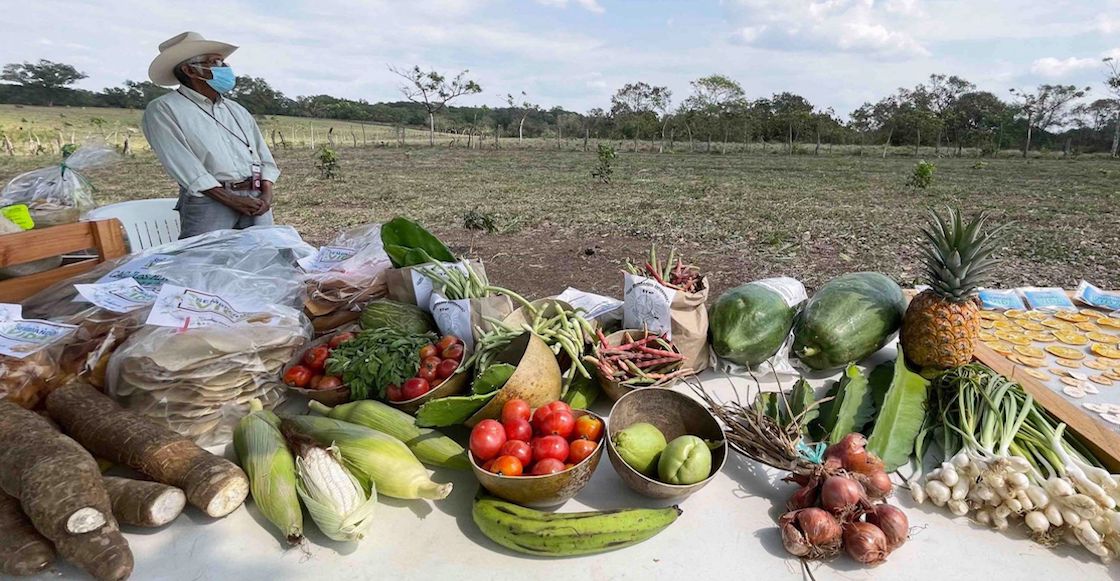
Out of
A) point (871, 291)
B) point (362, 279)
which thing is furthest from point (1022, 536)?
point (362, 279)

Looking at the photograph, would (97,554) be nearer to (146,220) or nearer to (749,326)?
(749,326)

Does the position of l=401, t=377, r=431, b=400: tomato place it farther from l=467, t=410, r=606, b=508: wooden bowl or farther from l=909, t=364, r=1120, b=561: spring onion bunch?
l=909, t=364, r=1120, b=561: spring onion bunch

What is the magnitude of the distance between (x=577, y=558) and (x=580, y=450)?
0.92ft

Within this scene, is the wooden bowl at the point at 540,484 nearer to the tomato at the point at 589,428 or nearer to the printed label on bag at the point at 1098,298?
the tomato at the point at 589,428

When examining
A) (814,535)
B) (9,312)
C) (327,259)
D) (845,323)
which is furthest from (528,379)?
(9,312)

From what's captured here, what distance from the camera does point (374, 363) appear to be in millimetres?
2117

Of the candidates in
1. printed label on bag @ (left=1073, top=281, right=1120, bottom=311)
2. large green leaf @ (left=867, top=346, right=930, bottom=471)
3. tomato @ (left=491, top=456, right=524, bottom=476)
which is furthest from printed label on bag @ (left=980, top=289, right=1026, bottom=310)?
tomato @ (left=491, top=456, right=524, bottom=476)

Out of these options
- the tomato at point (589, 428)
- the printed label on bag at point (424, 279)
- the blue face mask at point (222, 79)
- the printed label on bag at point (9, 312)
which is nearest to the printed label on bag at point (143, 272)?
the printed label on bag at point (9, 312)

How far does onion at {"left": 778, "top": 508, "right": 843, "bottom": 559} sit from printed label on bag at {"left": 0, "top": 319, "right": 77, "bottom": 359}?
98.9 inches

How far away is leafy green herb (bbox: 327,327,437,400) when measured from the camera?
2.10 metres

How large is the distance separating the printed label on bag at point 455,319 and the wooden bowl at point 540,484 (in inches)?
33.5

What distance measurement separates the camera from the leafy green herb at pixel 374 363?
2104 millimetres

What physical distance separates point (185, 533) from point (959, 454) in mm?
2278

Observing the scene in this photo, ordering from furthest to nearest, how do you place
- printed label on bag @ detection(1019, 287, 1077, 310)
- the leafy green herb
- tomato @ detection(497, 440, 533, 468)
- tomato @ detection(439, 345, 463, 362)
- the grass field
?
the grass field → printed label on bag @ detection(1019, 287, 1077, 310) → tomato @ detection(439, 345, 463, 362) → the leafy green herb → tomato @ detection(497, 440, 533, 468)
